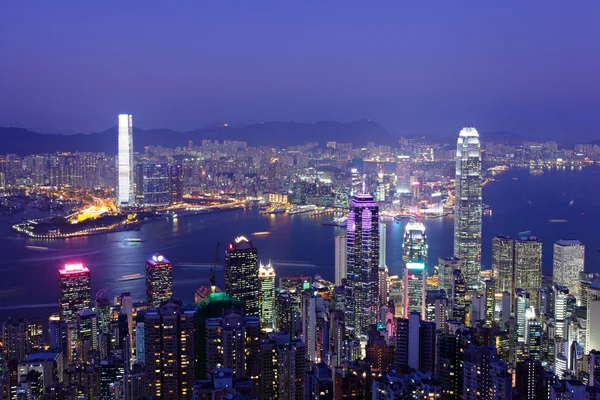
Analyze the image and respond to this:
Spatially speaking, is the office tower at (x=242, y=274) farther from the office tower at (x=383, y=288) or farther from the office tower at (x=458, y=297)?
the office tower at (x=458, y=297)

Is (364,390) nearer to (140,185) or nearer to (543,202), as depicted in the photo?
(543,202)

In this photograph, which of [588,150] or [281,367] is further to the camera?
[588,150]

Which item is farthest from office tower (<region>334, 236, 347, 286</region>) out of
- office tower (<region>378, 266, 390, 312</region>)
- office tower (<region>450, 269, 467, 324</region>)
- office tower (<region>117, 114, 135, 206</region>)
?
office tower (<region>117, 114, 135, 206</region>)

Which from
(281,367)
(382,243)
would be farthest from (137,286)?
(281,367)

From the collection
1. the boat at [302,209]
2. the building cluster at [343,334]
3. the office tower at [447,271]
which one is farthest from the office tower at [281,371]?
the boat at [302,209]

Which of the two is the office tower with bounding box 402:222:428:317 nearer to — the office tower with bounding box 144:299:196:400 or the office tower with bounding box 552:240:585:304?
the office tower with bounding box 552:240:585:304

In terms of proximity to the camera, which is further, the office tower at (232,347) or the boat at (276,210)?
the boat at (276,210)
